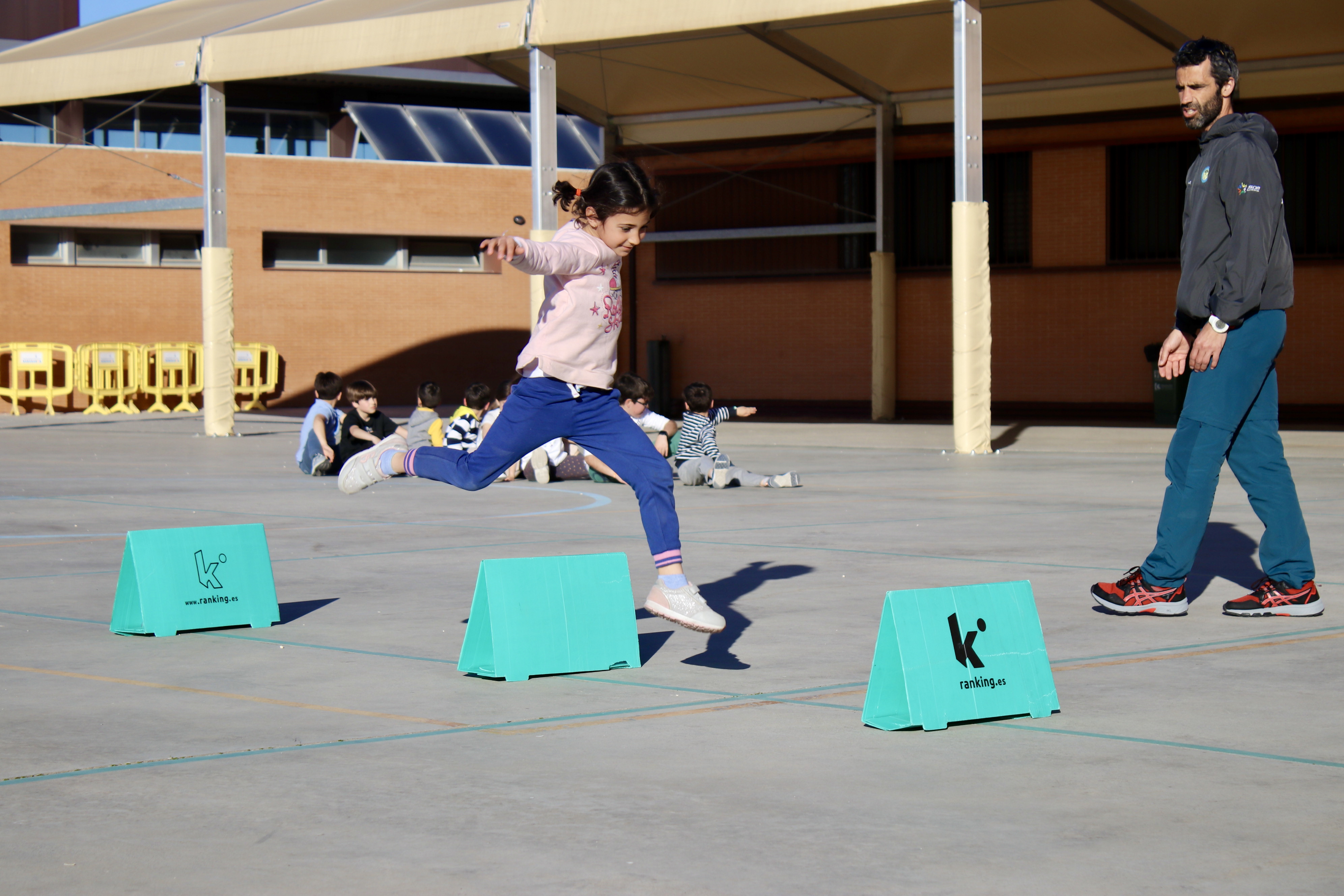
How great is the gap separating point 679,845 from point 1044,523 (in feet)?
25.6

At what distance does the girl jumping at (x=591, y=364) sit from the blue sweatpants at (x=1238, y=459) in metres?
2.25

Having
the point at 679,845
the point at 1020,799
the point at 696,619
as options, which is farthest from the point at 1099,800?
the point at 696,619

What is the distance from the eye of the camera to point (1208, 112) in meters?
6.99

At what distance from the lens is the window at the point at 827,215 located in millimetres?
29984

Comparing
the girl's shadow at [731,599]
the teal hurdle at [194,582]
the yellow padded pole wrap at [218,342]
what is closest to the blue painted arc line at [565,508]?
the girl's shadow at [731,599]

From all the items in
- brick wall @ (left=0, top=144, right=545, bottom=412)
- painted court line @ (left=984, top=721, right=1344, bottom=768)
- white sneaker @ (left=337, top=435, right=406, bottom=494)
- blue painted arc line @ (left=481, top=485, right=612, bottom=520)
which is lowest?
painted court line @ (left=984, top=721, right=1344, bottom=768)

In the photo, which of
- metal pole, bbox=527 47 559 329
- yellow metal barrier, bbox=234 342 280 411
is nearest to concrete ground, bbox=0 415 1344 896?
metal pole, bbox=527 47 559 329

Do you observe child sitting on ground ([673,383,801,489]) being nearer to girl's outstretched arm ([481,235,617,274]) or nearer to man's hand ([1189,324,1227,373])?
man's hand ([1189,324,1227,373])

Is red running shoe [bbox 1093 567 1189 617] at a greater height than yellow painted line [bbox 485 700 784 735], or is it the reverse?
red running shoe [bbox 1093 567 1189 617]

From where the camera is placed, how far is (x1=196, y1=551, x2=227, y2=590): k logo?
6867mm

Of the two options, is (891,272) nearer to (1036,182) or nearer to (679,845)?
(1036,182)

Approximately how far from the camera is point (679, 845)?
3.59 m

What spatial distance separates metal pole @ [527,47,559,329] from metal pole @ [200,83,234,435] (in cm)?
552

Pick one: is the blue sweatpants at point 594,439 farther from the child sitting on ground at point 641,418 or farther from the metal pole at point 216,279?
the metal pole at point 216,279
